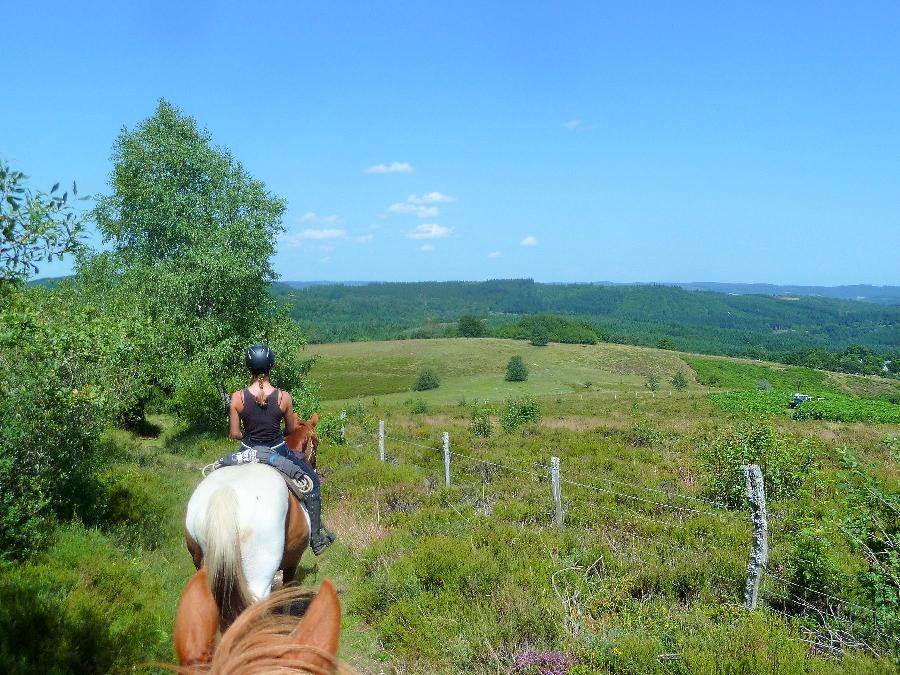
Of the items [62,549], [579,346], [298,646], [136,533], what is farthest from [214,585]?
[579,346]

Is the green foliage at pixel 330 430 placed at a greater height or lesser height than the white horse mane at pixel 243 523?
lesser

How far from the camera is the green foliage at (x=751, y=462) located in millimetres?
9836

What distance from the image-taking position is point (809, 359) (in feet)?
397

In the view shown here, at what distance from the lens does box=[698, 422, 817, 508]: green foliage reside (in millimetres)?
9836

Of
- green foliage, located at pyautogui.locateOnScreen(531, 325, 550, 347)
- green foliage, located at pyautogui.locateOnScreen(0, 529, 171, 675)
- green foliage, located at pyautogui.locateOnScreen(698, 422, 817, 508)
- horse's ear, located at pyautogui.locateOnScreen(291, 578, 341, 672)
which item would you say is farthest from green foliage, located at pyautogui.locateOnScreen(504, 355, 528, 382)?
horse's ear, located at pyautogui.locateOnScreen(291, 578, 341, 672)

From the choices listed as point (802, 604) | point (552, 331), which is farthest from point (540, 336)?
point (802, 604)

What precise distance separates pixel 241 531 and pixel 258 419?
1561 millimetres

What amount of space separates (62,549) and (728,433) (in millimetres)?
11381

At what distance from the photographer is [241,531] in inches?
160

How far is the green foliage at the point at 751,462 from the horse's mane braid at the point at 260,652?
31.9 feet

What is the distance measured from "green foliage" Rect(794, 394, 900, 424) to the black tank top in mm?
36681

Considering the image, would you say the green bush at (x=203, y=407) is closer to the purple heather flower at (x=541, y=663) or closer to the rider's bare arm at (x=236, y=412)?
the rider's bare arm at (x=236, y=412)

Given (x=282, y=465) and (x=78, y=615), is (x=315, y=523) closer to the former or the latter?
(x=282, y=465)

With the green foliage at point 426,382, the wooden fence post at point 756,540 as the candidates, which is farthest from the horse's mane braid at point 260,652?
the green foliage at point 426,382
